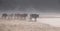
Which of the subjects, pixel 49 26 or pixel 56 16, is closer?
pixel 49 26

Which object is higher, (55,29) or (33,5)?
(33,5)

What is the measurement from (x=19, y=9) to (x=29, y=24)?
114 cm

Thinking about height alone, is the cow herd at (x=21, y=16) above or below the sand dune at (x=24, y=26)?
above

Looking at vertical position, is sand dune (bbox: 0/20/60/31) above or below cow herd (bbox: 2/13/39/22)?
below

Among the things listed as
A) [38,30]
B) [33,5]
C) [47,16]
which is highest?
[33,5]

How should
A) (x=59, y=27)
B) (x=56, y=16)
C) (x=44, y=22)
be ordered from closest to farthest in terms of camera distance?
(x=59, y=27)
(x=44, y=22)
(x=56, y=16)

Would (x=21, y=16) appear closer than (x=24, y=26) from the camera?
No

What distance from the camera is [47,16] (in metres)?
6.28

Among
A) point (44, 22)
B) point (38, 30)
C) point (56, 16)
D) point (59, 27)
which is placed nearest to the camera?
point (38, 30)

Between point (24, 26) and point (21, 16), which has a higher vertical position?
point (21, 16)

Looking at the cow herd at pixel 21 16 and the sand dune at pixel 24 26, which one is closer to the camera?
the sand dune at pixel 24 26

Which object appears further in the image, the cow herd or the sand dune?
the cow herd

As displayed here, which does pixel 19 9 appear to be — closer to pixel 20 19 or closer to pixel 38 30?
pixel 20 19

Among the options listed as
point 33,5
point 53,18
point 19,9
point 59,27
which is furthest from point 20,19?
point 59,27
